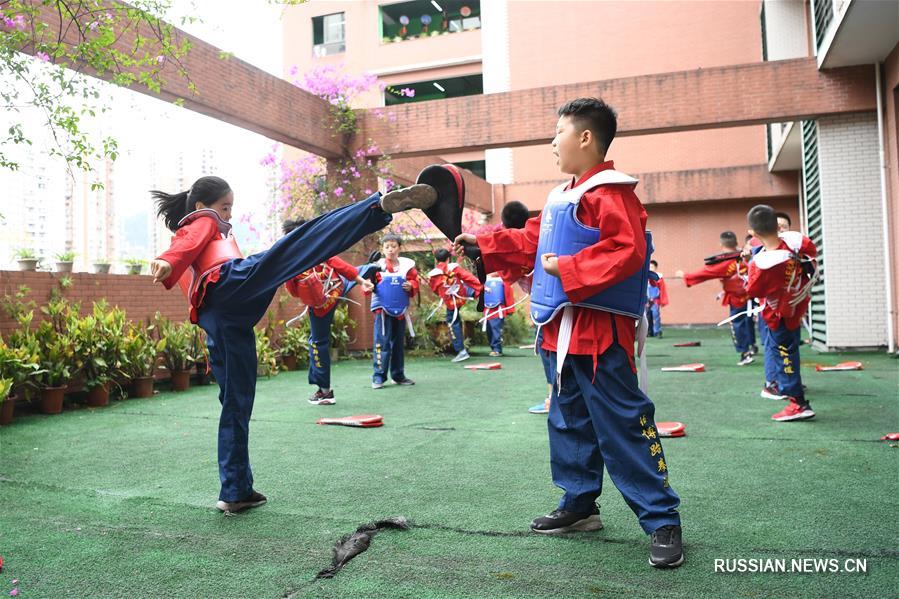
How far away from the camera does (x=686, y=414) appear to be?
556 cm

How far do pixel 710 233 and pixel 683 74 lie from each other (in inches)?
358

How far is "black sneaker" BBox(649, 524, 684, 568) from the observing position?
240 centimetres

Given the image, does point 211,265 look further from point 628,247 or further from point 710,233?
point 710,233

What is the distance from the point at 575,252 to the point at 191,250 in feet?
5.58

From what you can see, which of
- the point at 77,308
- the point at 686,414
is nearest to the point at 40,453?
the point at 77,308

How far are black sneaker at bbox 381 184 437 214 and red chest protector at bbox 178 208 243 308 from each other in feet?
2.90

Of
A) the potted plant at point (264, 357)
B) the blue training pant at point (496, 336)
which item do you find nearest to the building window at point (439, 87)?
the blue training pant at point (496, 336)

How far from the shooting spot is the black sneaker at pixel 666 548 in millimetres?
2402

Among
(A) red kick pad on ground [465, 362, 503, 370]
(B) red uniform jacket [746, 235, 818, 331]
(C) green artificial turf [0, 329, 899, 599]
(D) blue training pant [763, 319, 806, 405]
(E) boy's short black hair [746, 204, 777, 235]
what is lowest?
(C) green artificial turf [0, 329, 899, 599]

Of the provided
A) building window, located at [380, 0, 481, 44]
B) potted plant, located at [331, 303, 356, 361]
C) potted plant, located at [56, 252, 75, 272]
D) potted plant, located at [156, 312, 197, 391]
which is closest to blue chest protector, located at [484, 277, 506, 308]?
potted plant, located at [331, 303, 356, 361]

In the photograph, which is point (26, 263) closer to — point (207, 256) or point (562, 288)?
point (207, 256)

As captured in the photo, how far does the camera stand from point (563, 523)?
281 cm

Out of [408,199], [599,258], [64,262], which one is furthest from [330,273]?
[599,258]

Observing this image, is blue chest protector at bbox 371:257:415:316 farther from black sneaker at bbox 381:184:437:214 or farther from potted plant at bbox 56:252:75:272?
black sneaker at bbox 381:184:437:214
